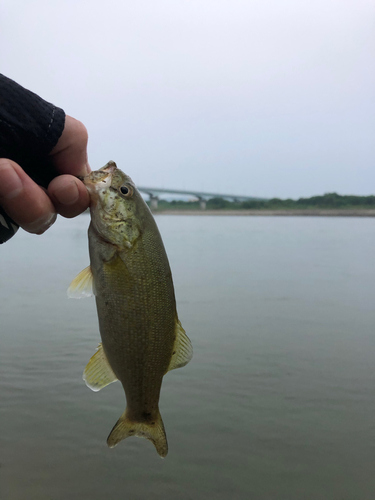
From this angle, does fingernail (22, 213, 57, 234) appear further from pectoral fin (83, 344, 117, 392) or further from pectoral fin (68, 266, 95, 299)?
pectoral fin (83, 344, 117, 392)

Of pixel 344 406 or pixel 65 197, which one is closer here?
pixel 65 197

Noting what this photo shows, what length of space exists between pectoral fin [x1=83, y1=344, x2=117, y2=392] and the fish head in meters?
0.73

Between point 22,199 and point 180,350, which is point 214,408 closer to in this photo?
point 180,350

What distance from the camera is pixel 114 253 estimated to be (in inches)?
98.3

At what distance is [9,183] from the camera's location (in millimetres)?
1987

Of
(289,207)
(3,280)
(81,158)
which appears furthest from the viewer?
(289,207)

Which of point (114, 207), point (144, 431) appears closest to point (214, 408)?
point (144, 431)

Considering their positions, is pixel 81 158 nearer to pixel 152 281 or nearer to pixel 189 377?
pixel 152 281

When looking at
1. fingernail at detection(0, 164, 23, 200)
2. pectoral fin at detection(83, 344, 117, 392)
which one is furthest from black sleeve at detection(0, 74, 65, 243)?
pectoral fin at detection(83, 344, 117, 392)

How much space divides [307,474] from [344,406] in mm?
1758

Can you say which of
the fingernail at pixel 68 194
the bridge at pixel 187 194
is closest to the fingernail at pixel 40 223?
the fingernail at pixel 68 194

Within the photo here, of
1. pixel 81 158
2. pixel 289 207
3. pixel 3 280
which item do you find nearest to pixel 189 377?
pixel 81 158

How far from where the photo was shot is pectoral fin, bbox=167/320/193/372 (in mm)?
2670

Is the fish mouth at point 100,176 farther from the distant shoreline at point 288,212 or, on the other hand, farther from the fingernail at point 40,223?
the distant shoreline at point 288,212
